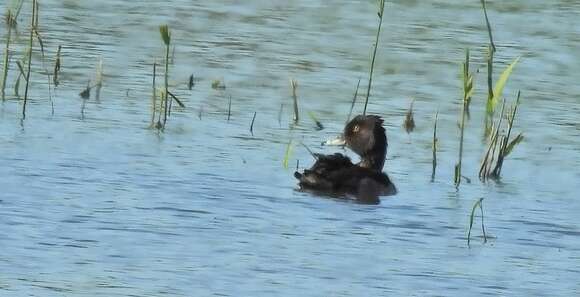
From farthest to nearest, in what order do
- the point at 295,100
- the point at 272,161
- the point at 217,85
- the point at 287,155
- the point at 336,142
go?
the point at 217,85, the point at 295,100, the point at 336,142, the point at 272,161, the point at 287,155

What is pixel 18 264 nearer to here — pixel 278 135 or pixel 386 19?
pixel 278 135

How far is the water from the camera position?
10.1 m

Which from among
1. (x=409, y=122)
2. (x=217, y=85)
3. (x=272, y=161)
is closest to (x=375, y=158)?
(x=272, y=161)

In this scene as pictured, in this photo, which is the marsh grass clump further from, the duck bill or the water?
the duck bill

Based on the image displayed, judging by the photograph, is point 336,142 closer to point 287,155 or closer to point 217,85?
point 287,155

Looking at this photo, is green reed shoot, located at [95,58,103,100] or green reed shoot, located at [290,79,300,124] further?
green reed shoot, located at [95,58,103,100]

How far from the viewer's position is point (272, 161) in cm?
1370

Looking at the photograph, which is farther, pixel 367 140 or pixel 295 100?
pixel 295 100

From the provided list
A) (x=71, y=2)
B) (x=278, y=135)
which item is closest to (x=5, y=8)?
(x=71, y=2)

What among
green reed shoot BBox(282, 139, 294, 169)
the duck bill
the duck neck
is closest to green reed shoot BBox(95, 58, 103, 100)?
green reed shoot BBox(282, 139, 294, 169)

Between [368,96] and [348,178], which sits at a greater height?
[368,96]

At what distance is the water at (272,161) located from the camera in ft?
33.2

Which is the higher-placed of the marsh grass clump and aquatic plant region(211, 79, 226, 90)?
the marsh grass clump

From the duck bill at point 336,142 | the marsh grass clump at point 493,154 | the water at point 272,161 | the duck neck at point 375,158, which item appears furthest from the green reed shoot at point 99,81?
the marsh grass clump at point 493,154
